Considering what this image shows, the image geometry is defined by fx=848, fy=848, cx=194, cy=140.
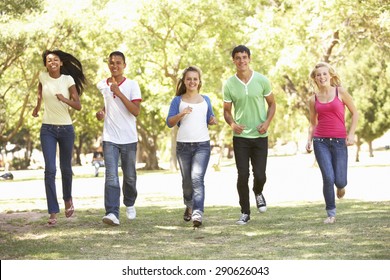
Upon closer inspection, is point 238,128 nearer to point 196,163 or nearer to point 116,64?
point 196,163

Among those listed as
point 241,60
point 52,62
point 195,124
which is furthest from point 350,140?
point 52,62

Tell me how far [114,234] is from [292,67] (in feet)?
81.5

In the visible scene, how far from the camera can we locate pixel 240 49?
10547 millimetres

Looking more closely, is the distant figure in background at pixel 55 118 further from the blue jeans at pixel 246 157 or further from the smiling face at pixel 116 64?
the blue jeans at pixel 246 157

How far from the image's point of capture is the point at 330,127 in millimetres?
10570

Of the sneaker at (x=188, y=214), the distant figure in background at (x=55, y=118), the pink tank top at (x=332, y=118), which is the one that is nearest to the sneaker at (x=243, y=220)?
the sneaker at (x=188, y=214)

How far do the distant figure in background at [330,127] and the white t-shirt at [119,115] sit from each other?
2.29m

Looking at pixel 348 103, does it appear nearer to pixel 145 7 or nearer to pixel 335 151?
pixel 335 151

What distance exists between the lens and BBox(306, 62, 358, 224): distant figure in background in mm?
10555

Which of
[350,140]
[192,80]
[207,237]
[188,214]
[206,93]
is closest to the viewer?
[207,237]

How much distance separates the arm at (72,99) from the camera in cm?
1071

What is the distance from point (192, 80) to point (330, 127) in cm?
183

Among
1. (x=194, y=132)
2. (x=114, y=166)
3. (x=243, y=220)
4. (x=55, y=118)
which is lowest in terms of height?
(x=243, y=220)

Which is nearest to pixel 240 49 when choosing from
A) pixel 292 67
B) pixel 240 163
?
pixel 240 163
